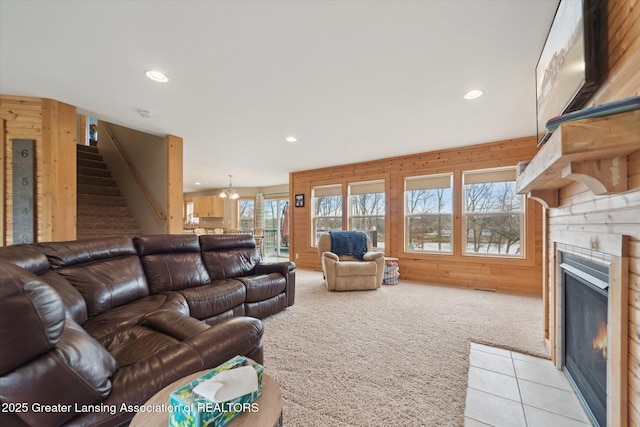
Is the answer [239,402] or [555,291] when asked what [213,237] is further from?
[555,291]

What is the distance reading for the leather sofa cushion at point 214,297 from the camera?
2.25m

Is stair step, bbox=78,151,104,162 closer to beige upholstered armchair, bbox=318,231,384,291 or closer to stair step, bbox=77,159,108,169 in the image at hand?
stair step, bbox=77,159,108,169

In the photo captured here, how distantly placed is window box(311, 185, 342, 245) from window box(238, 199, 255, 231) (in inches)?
148

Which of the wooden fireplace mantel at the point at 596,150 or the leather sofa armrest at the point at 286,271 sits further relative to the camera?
the leather sofa armrest at the point at 286,271

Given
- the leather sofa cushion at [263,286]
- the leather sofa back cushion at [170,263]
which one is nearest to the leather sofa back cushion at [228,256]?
the leather sofa back cushion at [170,263]

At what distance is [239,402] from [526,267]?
4.62 metres

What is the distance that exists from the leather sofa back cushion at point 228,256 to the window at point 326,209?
2818 mm

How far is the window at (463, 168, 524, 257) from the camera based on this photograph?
403 cm

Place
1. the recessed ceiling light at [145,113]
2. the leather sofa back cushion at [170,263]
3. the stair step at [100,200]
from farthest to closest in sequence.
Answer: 1. the stair step at [100,200]
2. the recessed ceiling light at [145,113]
3. the leather sofa back cushion at [170,263]

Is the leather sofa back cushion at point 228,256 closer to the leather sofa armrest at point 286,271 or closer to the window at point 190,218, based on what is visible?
the leather sofa armrest at point 286,271

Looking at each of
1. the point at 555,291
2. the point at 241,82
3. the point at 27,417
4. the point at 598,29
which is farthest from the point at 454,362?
the point at 241,82

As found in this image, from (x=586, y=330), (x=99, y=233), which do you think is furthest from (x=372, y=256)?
(x=99, y=233)

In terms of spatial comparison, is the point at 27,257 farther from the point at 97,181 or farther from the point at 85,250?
the point at 97,181

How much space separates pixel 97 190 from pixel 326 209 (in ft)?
14.8
